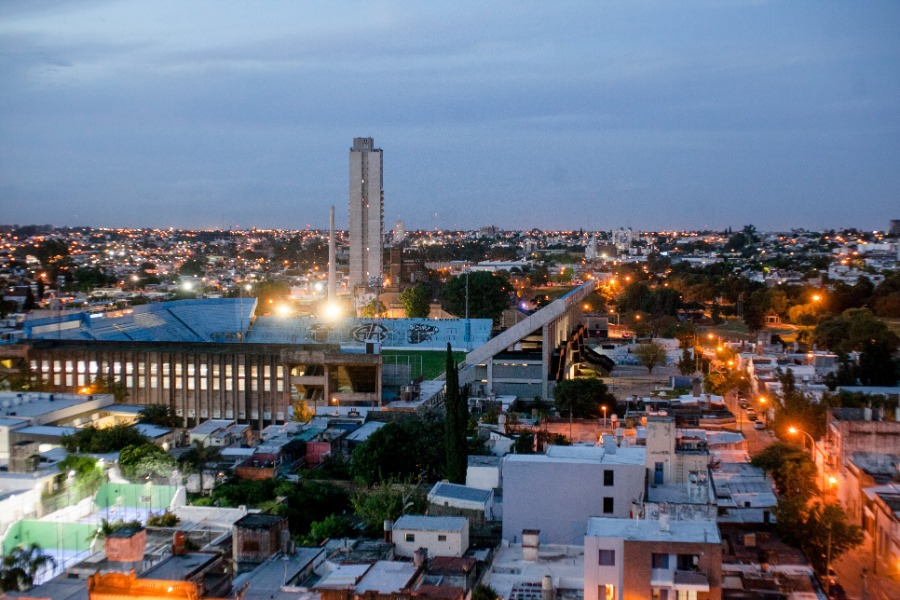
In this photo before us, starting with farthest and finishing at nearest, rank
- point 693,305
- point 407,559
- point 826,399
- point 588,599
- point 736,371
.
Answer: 1. point 693,305
2. point 736,371
3. point 826,399
4. point 407,559
5. point 588,599

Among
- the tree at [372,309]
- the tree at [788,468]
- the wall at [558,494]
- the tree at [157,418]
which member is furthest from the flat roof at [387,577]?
the tree at [372,309]

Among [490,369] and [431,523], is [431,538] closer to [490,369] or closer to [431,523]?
[431,523]

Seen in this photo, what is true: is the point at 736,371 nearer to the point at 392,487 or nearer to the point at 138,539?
the point at 392,487

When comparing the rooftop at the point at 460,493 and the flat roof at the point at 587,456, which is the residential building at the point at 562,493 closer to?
the flat roof at the point at 587,456

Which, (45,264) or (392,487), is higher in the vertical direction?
(45,264)

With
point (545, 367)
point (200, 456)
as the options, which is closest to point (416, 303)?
point (545, 367)

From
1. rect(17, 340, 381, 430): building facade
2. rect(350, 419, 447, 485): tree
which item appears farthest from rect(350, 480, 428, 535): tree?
rect(17, 340, 381, 430): building facade

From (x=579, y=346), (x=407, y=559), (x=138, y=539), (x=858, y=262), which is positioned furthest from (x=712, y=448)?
(x=858, y=262)
